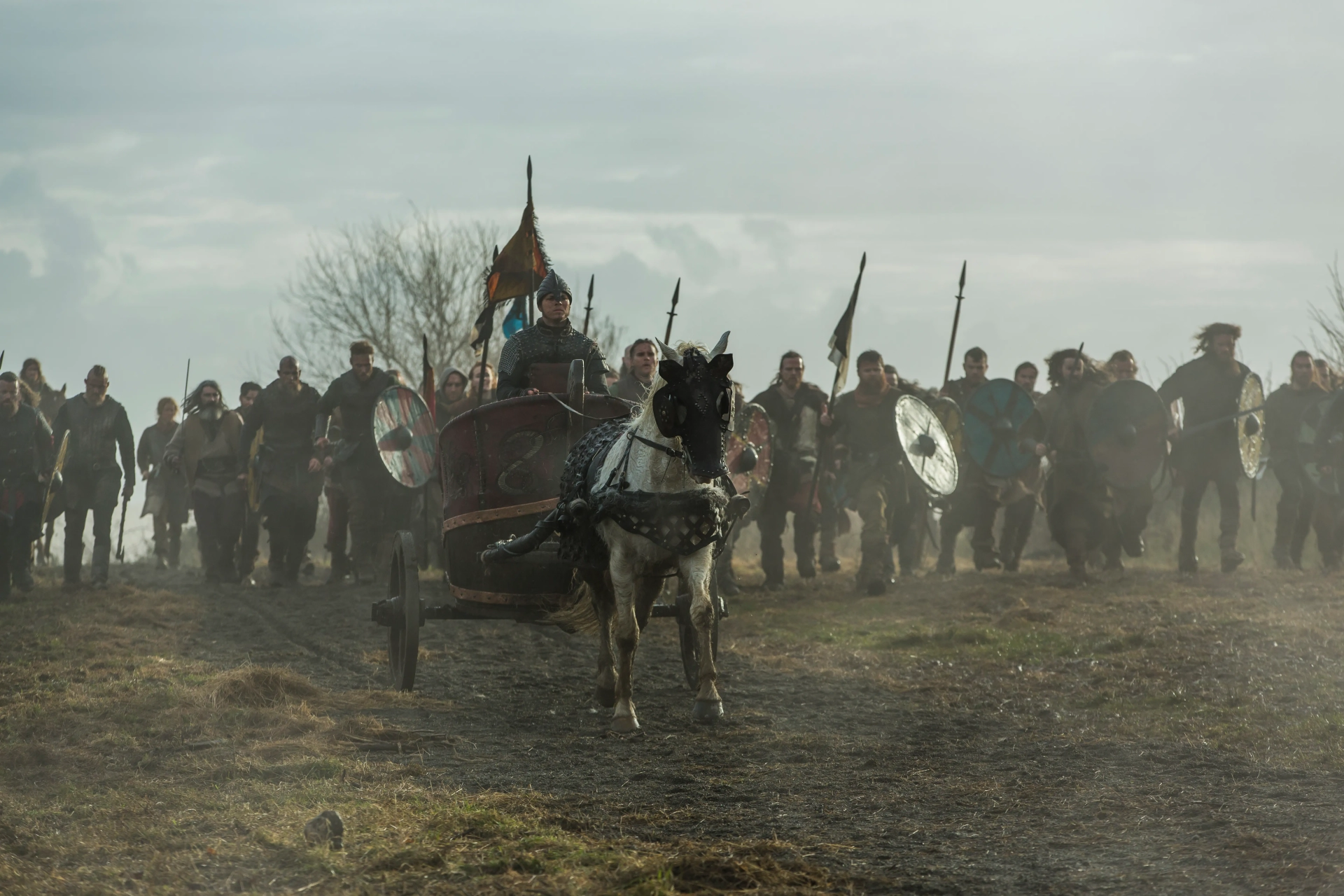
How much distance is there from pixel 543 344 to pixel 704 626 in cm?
202

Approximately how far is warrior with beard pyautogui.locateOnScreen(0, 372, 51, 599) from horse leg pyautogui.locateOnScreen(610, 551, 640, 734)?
8197 millimetres

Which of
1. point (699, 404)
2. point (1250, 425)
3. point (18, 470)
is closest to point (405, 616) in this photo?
point (699, 404)

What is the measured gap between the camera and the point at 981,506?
14.8m

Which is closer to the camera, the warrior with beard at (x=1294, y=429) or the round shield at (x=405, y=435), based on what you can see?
the round shield at (x=405, y=435)

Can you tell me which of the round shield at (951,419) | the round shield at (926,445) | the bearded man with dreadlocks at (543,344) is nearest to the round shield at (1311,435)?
the round shield at (951,419)

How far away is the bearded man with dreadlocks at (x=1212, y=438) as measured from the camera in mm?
13641

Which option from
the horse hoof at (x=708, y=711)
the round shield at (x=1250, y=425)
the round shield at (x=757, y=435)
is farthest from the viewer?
the round shield at (x=1250, y=425)

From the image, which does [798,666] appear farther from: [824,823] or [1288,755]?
[824,823]

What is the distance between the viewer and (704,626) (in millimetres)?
7293

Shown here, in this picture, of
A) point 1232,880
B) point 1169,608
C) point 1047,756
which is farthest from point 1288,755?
point 1169,608

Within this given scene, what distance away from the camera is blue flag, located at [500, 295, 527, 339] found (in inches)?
443

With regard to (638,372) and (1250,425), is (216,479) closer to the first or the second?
(638,372)

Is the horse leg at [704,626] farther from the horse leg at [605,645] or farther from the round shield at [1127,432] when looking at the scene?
the round shield at [1127,432]

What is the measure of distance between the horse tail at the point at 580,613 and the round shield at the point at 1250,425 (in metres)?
7.71
